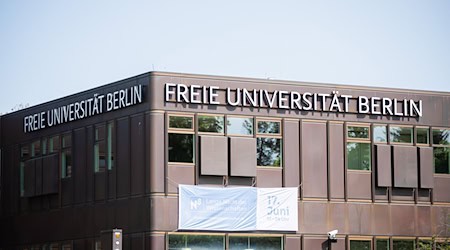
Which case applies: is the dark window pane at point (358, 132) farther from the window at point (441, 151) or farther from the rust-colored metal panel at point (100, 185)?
the rust-colored metal panel at point (100, 185)

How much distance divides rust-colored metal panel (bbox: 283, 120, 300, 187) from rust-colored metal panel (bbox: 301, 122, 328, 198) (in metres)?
0.27

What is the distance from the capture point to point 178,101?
47625mm

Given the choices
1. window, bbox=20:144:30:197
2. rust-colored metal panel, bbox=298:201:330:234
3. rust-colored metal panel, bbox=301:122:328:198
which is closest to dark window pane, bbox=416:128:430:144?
rust-colored metal panel, bbox=301:122:328:198

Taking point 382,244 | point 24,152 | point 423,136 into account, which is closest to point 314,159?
point 382,244

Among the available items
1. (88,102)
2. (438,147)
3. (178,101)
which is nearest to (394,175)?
(438,147)

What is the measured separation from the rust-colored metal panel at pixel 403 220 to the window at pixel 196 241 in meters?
8.32

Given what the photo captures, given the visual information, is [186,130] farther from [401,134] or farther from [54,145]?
[401,134]

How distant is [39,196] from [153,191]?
9.91 metres

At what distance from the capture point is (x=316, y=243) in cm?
4978

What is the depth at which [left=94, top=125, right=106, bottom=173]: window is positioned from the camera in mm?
50438

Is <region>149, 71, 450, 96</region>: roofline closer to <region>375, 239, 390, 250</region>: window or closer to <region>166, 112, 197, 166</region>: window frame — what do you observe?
<region>166, 112, 197, 166</region>: window frame

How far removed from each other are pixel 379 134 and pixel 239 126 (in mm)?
6746

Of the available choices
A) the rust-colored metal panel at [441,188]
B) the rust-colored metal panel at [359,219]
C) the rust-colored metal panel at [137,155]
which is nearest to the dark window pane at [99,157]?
the rust-colored metal panel at [137,155]

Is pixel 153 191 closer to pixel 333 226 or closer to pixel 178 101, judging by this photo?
pixel 178 101
